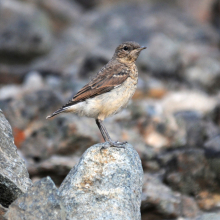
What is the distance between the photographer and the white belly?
8961mm

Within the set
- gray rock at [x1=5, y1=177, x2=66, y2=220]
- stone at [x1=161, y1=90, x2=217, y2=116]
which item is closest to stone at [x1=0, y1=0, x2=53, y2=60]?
stone at [x1=161, y1=90, x2=217, y2=116]

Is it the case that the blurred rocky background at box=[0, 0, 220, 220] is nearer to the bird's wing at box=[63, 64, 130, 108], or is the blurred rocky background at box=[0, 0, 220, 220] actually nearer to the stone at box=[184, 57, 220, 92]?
the stone at box=[184, 57, 220, 92]

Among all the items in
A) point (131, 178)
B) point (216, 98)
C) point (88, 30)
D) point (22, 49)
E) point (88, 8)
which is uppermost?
point (88, 8)

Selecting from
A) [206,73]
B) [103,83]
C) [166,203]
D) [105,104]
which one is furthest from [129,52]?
[206,73]

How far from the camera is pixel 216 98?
17094 millimetres

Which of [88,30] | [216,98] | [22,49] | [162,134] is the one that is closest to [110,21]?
[88,30]

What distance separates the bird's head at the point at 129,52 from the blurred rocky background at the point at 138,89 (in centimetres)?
277

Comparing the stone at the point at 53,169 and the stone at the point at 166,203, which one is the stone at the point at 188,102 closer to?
the stone at the point at 166,203

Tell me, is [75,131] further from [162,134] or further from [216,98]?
[216,98]

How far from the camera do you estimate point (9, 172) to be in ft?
22.1

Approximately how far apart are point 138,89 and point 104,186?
1094 cm

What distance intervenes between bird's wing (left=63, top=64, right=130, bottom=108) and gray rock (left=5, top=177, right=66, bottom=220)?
339 cm

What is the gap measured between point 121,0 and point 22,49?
10544mm

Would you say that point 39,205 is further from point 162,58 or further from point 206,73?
point 162,58
